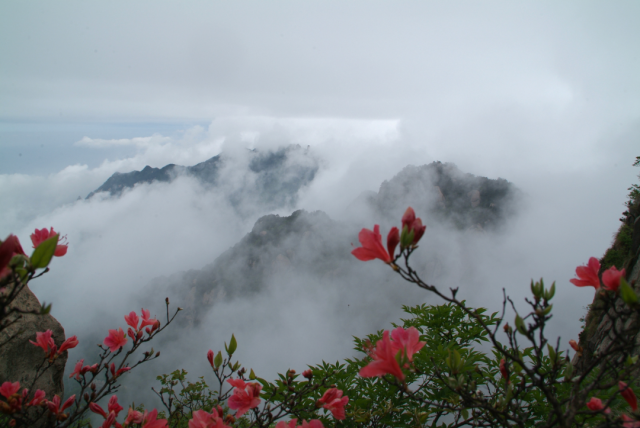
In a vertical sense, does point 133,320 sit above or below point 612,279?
above

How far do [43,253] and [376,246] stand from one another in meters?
1.21

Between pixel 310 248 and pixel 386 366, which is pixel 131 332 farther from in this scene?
pixel 310 248

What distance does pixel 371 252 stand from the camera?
4.10 feet

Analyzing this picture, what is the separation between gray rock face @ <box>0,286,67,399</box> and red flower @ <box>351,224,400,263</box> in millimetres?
3196

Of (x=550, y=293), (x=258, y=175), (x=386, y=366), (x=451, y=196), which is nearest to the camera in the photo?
(x=386, y=366)

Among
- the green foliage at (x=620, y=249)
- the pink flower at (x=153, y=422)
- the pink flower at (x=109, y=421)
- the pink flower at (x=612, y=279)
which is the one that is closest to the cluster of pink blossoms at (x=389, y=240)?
the pink flower at (x=612, y=279)

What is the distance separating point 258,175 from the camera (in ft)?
455

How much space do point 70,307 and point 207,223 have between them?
73.1 m

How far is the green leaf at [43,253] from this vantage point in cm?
100

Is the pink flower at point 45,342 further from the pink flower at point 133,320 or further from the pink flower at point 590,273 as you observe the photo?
the pink flower at point 590,273

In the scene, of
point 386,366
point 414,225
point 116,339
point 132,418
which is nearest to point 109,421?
point 132,418

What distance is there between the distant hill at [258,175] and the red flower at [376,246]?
132024 mm

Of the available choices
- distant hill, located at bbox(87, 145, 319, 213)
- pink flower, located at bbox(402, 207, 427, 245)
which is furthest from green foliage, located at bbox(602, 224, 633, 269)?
distant hill, located at bbox(87, 145, 319, 213)

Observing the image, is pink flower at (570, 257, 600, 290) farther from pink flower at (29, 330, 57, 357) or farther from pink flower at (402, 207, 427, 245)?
pink flower at (29, 330, 57, 357)
